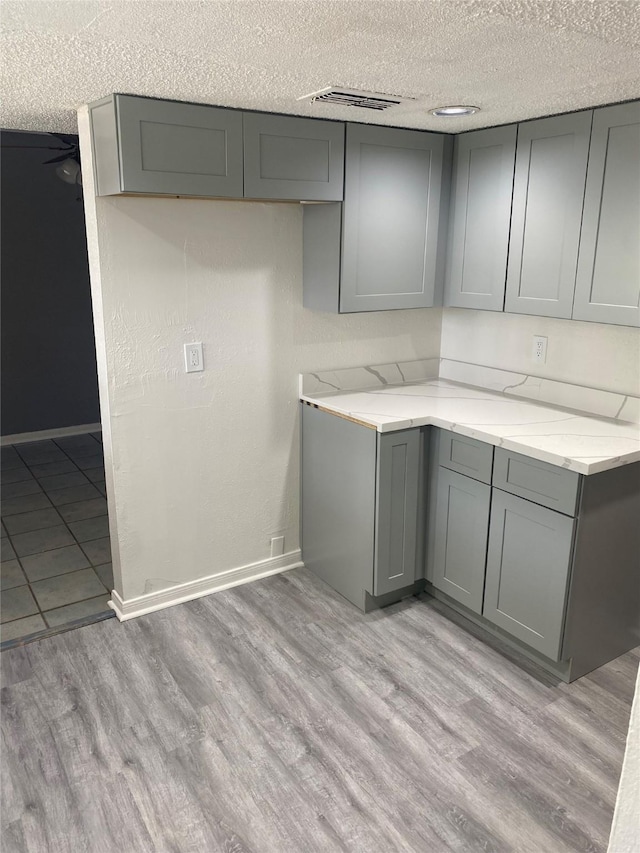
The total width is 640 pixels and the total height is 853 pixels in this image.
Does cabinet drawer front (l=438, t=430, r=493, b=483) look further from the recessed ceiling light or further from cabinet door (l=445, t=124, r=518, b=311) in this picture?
the recessed ceiling light

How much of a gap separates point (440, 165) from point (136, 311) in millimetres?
1502

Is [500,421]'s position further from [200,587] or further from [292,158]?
[200,587]

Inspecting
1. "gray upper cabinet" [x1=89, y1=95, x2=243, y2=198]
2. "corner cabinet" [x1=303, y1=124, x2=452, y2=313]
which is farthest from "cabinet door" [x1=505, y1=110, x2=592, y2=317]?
"gray upper cabinet" [x1=89, y1=95, x2=243, y2=198]

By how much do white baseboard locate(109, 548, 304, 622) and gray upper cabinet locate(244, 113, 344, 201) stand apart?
174 cm

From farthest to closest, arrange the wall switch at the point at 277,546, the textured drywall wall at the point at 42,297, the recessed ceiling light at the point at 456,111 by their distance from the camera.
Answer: the textured drywall wall at the point at 42,297
the wall switch at the point at 277,546
the recessed ceiling light at the point at 456,111

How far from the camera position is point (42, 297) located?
207 inches

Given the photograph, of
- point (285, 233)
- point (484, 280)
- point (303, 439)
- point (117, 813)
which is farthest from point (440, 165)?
point (117, 813)

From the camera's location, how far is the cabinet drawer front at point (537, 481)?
232 cm

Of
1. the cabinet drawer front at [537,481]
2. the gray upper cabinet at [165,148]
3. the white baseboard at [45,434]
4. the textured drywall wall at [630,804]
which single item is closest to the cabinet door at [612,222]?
the cabinet drawer front at [537,481]

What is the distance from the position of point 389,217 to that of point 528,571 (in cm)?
161

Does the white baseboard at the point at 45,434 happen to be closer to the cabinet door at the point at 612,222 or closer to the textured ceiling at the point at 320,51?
the textured ceiling at the point at 320,51

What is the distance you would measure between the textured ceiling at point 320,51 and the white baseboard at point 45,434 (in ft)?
11.7

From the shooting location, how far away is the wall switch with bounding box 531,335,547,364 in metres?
3.05

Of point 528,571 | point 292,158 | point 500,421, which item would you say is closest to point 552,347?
point 500,421
